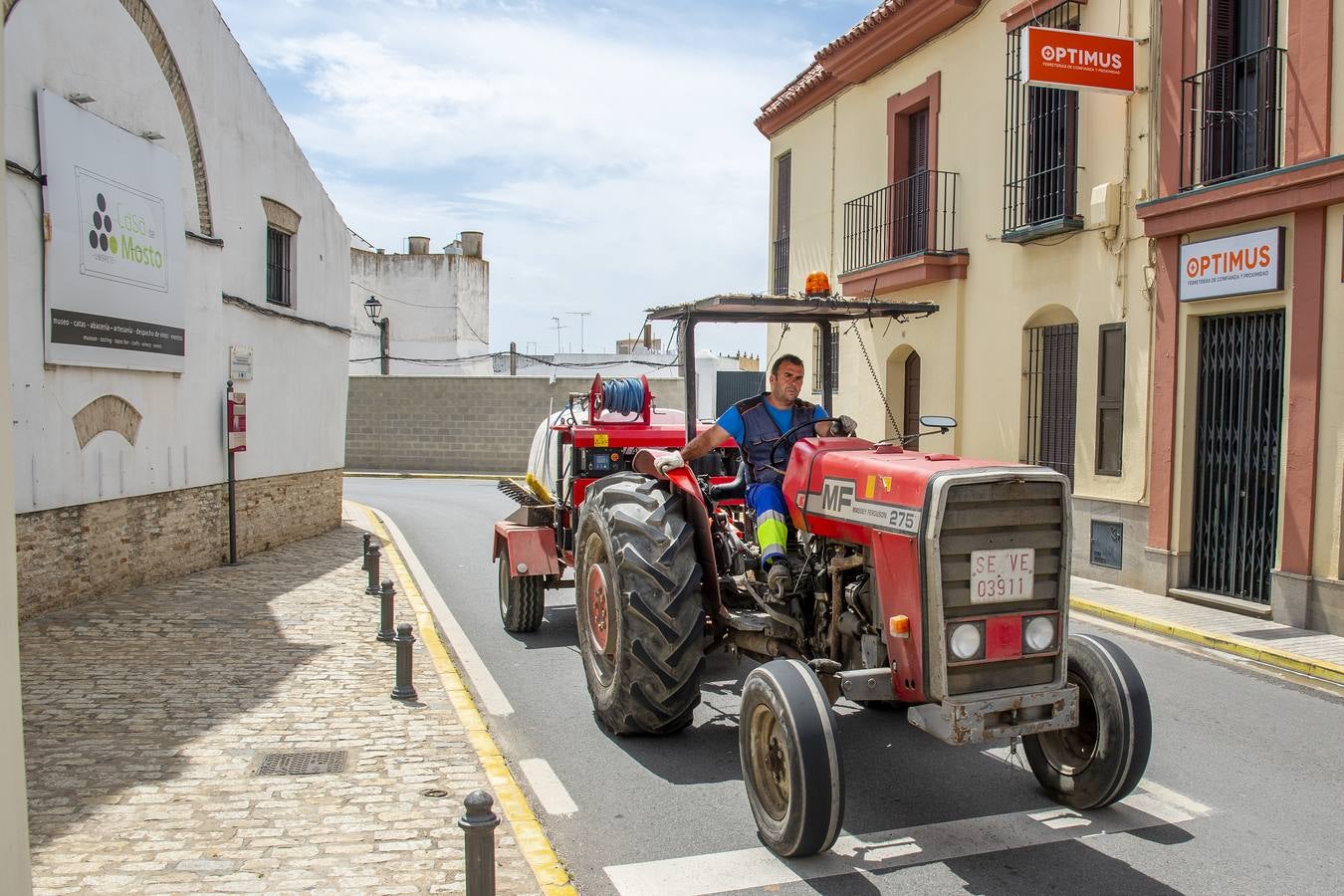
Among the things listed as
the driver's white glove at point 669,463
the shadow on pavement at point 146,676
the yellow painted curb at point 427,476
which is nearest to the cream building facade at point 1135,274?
the driver's white glove at point 669,463

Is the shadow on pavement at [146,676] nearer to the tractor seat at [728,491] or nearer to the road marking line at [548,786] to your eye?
the road marking line at [548,786]

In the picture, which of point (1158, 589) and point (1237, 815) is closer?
point (1237, 815)

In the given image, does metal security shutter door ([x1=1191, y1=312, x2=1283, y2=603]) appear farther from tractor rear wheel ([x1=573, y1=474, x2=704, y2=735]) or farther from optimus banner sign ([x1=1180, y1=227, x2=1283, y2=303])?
tractor rear wheel ([x1=573, y1=474, x2=704, y2=735])

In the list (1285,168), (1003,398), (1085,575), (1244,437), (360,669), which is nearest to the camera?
(360,669)

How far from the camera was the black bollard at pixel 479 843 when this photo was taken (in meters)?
3.51

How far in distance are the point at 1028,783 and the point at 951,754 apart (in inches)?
22.3

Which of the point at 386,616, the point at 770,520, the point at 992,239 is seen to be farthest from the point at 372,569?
the point at 992,239

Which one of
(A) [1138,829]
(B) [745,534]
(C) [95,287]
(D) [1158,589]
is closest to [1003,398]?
(D) [1158,589]

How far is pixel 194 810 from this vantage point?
478 cm

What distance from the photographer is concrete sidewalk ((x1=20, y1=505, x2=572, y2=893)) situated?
4.23 metres

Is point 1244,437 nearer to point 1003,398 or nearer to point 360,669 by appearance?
point 1003,398

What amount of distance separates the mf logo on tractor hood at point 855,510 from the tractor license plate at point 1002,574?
0.30 meters

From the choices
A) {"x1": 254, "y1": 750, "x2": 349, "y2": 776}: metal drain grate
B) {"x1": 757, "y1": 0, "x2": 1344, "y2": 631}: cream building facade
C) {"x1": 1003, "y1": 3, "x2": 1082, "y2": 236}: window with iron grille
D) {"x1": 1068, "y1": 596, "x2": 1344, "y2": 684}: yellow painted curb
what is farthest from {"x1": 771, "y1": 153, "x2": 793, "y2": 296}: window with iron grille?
{"x1": 254, "y1": 750, "x2": 349, "y2": 776}: metal drain grate

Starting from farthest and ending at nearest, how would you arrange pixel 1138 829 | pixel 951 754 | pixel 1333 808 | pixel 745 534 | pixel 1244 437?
1. pixel 1244 437
2. pixel 745 534
3. pixel 951 754
4. pixel 1333 808
5. pixel 1138 829
